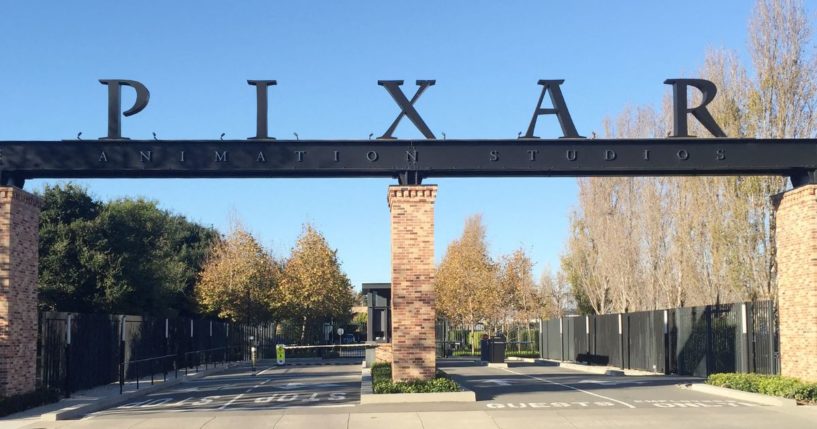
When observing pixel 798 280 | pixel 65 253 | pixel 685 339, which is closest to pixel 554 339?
pixel 685 339

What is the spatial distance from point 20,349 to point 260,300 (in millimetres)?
33501

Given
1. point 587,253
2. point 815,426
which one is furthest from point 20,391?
point 587,253

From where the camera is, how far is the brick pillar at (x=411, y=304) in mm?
19641

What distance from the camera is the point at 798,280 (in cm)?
1978

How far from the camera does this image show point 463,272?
54688mm

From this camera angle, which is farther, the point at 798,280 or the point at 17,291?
the point at 798,280

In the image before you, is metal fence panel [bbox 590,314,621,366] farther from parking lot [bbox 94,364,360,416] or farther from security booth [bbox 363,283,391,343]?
parking lot [bbox 94,364,360,416]

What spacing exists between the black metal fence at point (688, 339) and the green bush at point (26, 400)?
18165mm

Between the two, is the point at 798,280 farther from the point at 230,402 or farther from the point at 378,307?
the point at 378,307

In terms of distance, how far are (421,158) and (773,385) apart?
935cm

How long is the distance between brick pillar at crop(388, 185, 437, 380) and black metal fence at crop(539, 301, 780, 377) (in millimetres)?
9962

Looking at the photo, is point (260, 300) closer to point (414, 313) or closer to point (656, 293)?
point (656, 293)

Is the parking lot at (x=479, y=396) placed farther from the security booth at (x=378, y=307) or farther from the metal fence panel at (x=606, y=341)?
the security booth at (x=378, y=307)

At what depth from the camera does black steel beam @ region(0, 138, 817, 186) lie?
19.8 m
